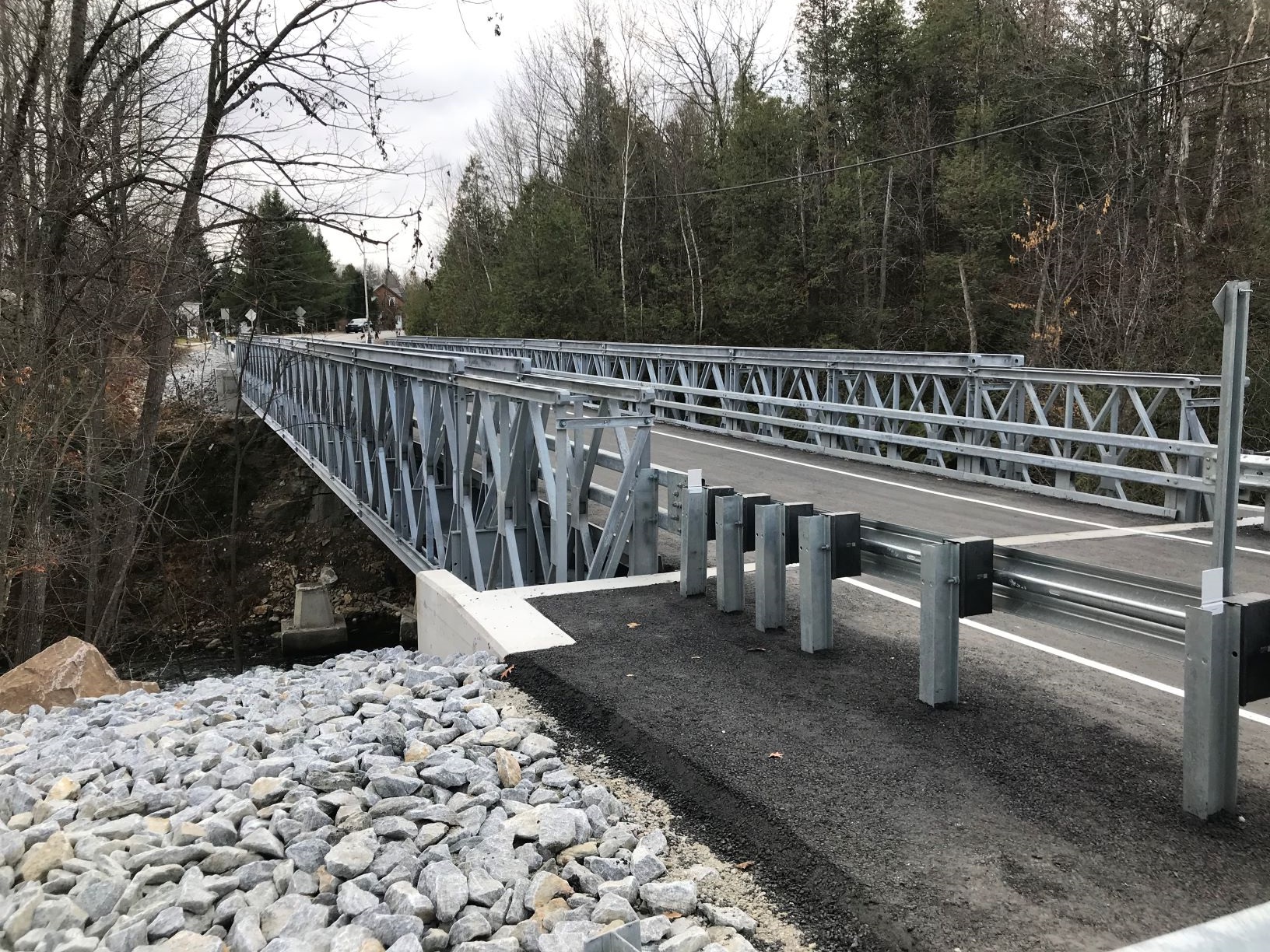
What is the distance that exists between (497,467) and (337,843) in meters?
6.03

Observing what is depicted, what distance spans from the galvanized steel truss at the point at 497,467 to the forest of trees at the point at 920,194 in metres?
1.85

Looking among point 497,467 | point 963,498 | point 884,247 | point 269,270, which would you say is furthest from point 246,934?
point 884,247

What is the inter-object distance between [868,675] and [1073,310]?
25.6 m

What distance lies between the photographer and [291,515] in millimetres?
36875

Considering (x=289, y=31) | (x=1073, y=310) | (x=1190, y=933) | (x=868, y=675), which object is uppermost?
(x=289, y=31)

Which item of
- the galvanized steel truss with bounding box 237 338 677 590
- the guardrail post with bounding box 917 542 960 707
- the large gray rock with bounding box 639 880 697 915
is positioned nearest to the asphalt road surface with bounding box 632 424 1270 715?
the guardrail post with bounding box 917 542 960 707

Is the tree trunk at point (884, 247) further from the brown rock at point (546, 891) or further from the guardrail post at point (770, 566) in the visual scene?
the brown rock at point (546, 891)

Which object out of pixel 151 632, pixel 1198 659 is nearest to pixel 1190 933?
pixel 1198 659

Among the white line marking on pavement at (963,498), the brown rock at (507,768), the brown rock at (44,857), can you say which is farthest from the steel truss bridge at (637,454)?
the brown rock at (44,857)

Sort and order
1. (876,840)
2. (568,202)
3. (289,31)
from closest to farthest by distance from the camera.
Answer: (876,840) < (289,31) < (568,202)

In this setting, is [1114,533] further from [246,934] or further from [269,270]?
[269,270]

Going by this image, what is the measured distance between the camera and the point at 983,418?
14.8 m

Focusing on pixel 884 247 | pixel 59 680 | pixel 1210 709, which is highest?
pixel 884 247

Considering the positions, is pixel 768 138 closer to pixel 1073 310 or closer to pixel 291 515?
pixel 1073 310
